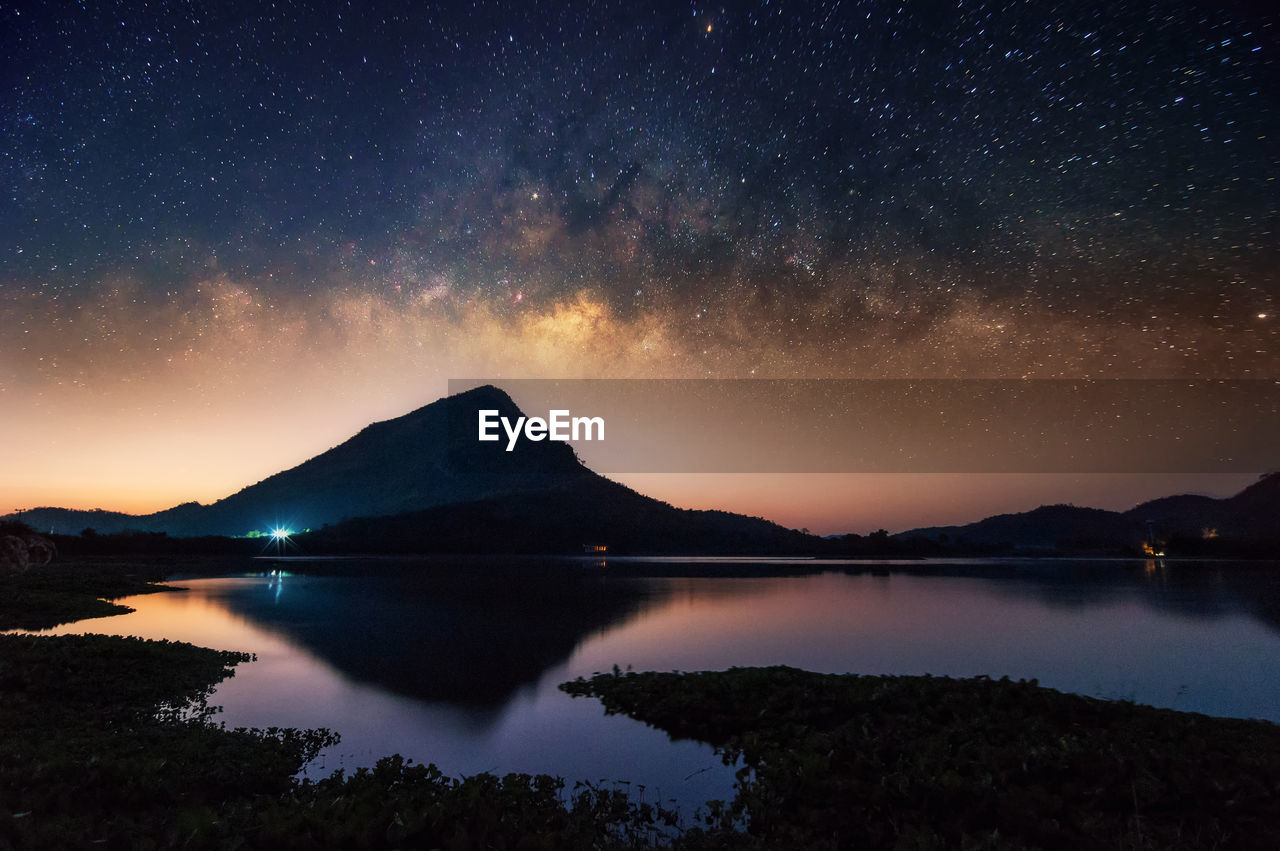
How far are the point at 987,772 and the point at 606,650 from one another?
1996cm

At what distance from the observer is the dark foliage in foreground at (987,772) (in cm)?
955

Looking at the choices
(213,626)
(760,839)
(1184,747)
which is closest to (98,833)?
(760,839)

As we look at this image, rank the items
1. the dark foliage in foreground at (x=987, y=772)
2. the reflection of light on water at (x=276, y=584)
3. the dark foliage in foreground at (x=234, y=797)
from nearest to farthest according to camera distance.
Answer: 1. the dark foliage in foreground at (x=234, y=797)
2. the dark foliage in foreground at (x=987, y=772)
3. the reflection of light on water at (x=276, y=584)

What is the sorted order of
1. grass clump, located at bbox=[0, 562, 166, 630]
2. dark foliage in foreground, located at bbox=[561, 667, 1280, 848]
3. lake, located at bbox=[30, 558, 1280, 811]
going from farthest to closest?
grass clump, located at bbox=[0, 562, 166, 630] → lake, located at bbox=[30, 558, 1280, 811] → dark foliage in foreground, located at bbox=[561, 667, 1280, 848]

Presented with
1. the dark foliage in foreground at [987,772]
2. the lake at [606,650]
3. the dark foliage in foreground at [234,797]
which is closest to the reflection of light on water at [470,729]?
the lake at [606,650]

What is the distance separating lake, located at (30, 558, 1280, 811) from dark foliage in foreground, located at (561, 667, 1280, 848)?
1.81 metres

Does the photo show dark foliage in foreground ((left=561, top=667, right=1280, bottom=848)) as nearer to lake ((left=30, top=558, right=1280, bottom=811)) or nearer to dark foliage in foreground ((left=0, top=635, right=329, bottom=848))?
lake ((left=30, top=558, right=1280, bottom=811))

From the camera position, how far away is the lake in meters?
15.3

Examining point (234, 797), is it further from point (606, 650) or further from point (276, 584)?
point (276, 584)

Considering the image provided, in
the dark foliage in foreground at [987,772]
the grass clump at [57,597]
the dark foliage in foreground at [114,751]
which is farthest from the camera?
the grass clump at [57,597]

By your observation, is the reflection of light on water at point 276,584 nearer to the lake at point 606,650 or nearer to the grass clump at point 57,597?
the lake at point 606,650

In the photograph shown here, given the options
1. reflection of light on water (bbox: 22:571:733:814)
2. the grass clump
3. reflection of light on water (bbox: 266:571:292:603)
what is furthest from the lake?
the grass clump

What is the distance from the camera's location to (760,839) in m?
9.20

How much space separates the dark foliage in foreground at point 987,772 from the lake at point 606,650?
181 centimetres
